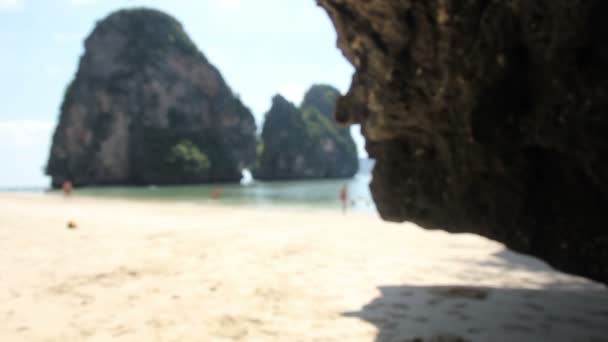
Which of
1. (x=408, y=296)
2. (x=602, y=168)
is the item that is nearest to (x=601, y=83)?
(x=602, y=168)

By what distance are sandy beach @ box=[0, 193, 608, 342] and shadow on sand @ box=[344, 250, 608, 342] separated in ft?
0.04

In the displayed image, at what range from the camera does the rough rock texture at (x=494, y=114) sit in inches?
98.9

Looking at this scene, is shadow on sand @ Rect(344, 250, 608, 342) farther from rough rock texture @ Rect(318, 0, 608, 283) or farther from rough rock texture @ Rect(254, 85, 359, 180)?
rough rock texture @ Rect(254, 85, 359, 180)

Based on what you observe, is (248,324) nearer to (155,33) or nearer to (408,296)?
(408,296)

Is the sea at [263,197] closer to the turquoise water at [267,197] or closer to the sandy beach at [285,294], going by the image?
the turquoise water at [267,197]

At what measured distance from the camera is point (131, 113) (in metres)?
82.0

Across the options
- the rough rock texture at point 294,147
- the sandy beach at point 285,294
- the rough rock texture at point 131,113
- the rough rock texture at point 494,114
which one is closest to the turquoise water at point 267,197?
the sandy beach at point 285,294

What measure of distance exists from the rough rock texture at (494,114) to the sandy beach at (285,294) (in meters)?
1.00

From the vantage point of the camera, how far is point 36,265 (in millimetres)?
6578

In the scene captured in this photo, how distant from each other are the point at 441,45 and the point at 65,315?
4457 millimetres

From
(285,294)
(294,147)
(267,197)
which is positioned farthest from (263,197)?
(294,147)

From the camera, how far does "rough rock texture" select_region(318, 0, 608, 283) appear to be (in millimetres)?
2512

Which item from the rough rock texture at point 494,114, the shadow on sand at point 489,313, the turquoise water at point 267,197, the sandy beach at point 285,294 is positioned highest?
the rough rock texture at point 494,114

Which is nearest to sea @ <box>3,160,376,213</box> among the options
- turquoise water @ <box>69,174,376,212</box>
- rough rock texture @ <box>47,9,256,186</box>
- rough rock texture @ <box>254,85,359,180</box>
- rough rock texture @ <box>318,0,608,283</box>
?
turquoise water @ <box>69,174,376,212</box>
